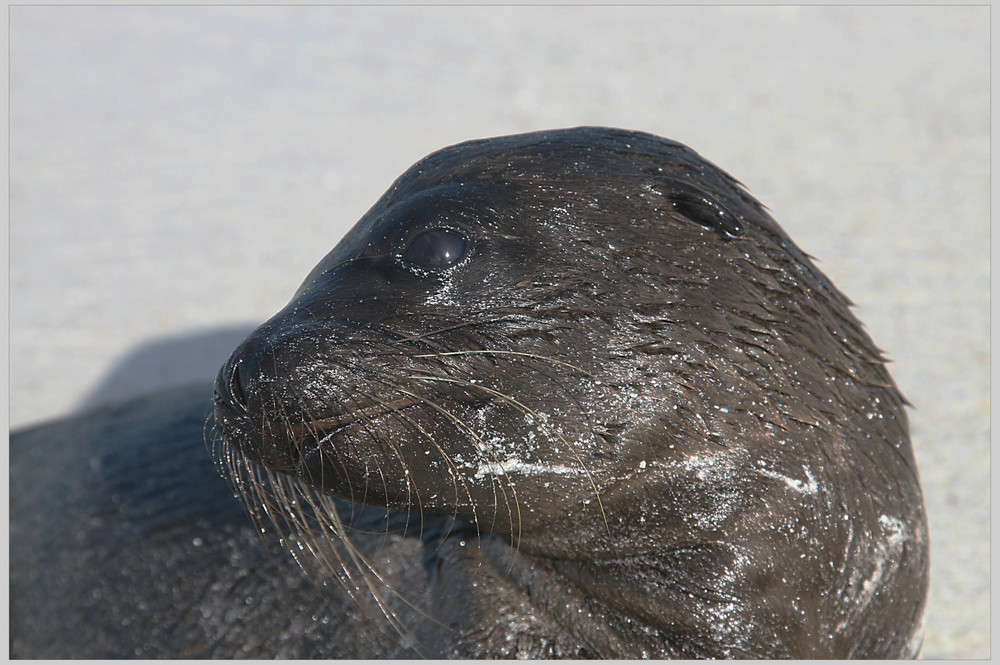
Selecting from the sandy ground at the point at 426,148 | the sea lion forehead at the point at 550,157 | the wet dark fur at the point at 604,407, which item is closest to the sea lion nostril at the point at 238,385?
the wet dark fur at the point at 604,407

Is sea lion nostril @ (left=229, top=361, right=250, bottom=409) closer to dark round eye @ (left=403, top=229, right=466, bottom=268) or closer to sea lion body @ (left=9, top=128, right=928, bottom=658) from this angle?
sea lion body @ (left=9, top=128, right=928, bottom=658)

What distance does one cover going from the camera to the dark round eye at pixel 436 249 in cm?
252

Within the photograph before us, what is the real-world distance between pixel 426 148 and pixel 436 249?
5.89 m

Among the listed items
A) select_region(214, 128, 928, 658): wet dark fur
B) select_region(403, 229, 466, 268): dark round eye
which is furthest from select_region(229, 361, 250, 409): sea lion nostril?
select_region(403, 229, 466, 268): dark round eye

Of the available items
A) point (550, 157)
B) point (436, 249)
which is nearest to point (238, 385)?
point (436, 249)

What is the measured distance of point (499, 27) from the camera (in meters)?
10.2

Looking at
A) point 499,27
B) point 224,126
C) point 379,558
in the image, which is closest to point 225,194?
point 224,126

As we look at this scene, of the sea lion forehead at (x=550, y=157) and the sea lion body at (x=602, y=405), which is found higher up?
the sea lion forehead at (x=550, y=157)

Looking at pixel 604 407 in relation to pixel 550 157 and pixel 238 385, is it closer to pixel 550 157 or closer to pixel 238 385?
pixel 550 157

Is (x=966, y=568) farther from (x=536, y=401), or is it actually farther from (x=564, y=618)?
(x=536, y=401)

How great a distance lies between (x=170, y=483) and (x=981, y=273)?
17.2ft

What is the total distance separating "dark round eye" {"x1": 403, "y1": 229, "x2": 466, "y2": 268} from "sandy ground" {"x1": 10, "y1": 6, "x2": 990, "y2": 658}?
274 centimetres

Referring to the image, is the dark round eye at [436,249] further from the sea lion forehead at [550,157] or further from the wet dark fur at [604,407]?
the sea lion forehead at [550,157]

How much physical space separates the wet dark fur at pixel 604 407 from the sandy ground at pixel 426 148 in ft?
5.68
